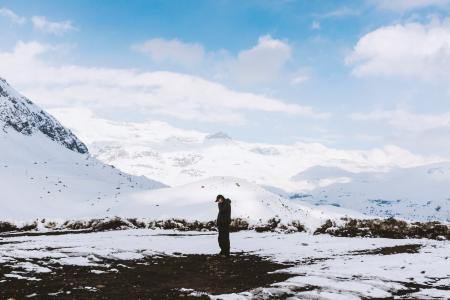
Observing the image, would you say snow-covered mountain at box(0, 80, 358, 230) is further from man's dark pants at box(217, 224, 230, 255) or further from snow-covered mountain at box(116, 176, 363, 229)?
man's dark pants at box(217, 224, 230, 255)

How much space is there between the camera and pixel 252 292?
12938 mm

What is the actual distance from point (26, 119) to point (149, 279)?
257 ft

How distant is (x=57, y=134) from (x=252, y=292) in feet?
306

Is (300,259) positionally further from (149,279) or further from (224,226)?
(149,279)

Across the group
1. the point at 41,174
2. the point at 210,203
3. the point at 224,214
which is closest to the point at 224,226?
the point at 224,214

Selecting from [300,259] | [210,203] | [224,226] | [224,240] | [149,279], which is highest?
[210,203]

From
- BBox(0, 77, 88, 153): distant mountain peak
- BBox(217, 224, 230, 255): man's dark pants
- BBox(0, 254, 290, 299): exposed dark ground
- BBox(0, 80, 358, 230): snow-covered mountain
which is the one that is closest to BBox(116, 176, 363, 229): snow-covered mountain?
BBox(0, 80, 358, 230): snow-covered mountain

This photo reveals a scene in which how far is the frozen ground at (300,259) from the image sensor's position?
13344mm

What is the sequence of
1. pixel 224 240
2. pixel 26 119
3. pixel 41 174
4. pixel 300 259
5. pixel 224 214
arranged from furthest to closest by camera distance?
pixel 26 119, pixel 41 174, pixel 224 214, pixel 224 240, pixel 300 259

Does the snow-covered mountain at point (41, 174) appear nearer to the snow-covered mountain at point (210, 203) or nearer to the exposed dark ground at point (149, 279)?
the snow-covered mountain at point (210, 203)

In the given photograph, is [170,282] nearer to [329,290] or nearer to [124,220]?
[329,290]

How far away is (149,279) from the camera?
15.4 meters

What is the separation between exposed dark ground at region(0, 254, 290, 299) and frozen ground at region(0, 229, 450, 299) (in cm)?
25

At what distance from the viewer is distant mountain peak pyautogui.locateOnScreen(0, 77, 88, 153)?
81.7 metres
